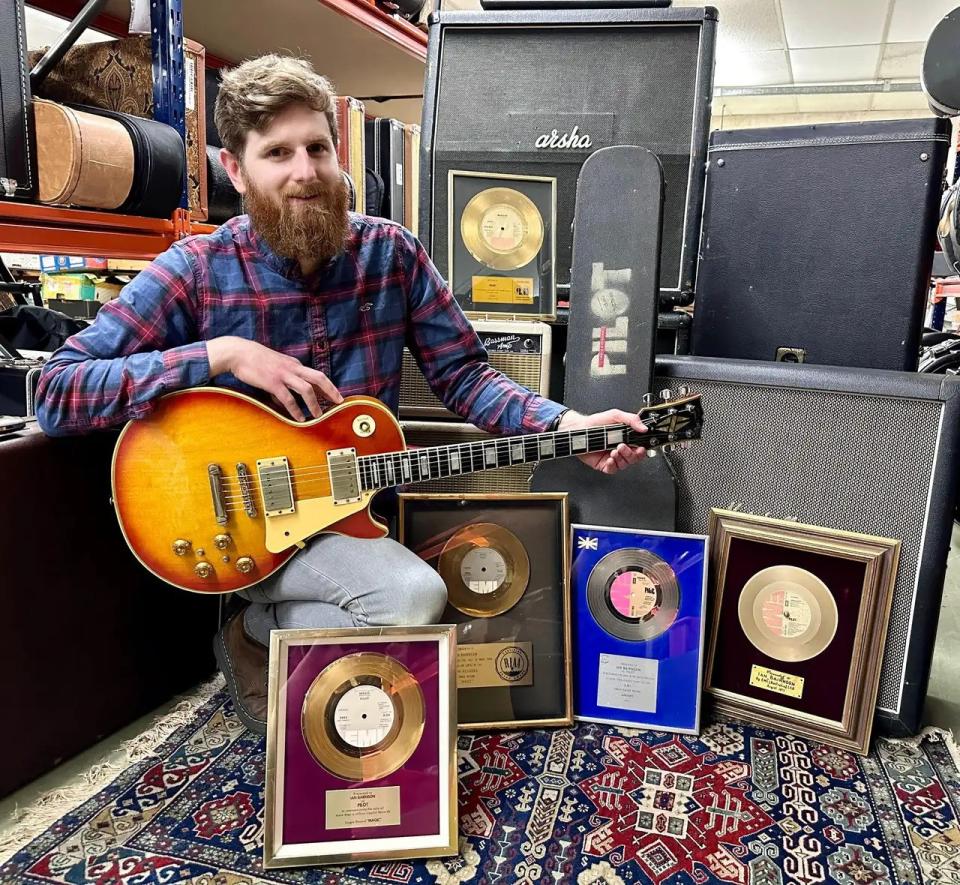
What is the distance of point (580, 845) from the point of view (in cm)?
108

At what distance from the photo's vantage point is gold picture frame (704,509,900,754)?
1311 mm

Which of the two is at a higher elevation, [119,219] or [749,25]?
[749,25]

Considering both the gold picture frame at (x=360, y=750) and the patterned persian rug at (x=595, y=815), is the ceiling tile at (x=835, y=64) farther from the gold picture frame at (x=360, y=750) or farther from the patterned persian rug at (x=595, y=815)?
the gold picture frame at (x=360, y=750)

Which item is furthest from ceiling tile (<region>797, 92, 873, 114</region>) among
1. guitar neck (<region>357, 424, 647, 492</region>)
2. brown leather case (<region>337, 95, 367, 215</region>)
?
guitar neck (<region>357, 424, 647, 492</region>)

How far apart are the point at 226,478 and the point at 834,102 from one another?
7149mm

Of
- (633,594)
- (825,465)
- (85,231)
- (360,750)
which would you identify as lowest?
(360,750)

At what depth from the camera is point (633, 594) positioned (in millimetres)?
1400

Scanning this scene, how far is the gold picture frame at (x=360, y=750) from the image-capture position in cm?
104

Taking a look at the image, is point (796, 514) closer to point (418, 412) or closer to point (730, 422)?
point (730, 422)

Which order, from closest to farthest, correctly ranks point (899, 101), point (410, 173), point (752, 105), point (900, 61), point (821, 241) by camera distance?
point (821, 241) → point (410, 173) → point (900, 61) → point (899, 101) → point (752, 105)

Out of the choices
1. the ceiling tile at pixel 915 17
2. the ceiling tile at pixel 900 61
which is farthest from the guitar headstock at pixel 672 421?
the ceiling tile at pixel 900 61

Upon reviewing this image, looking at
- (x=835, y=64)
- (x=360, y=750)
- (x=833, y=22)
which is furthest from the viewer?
(x=835, y=64)

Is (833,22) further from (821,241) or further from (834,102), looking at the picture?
(821,241)

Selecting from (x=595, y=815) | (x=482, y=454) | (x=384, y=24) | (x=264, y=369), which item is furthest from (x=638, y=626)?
(x=384, y=24)
